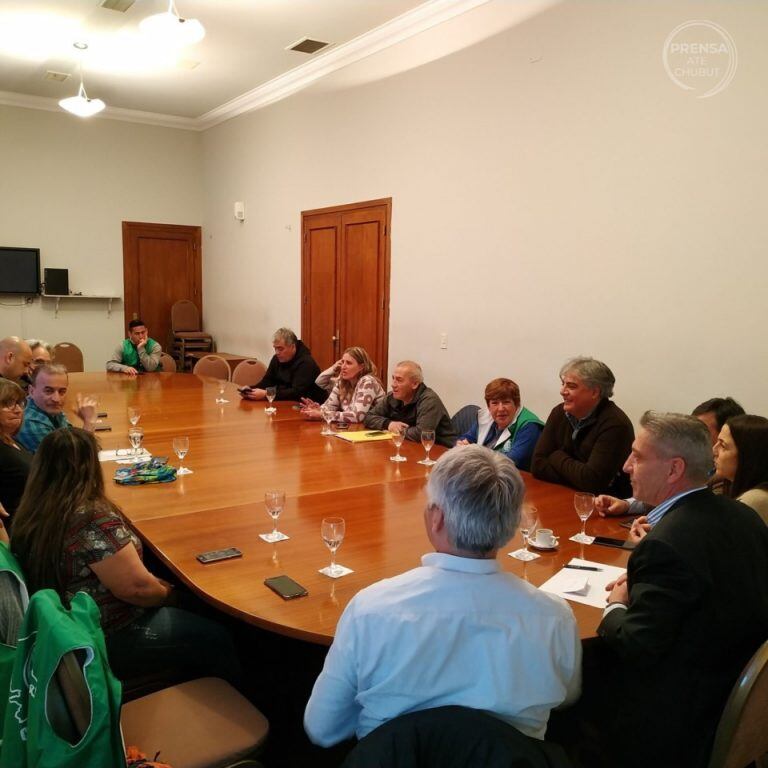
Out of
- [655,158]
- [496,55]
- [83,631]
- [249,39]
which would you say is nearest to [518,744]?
[83,631]

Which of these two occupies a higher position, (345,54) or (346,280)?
(345,54)

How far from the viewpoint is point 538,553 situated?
2244 millimetres

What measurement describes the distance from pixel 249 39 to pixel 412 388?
3872mm

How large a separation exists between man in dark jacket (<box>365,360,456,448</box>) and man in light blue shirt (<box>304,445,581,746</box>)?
278cm

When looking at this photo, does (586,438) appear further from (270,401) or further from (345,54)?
(345,54)

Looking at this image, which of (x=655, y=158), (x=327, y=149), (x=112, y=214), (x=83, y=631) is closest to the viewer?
(x=83, y=631)

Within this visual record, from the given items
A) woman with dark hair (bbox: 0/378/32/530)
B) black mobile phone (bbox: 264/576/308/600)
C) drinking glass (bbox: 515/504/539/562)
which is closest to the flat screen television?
woman with dark hair (bbox: 0/378/32/530)

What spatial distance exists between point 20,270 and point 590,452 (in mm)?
7535

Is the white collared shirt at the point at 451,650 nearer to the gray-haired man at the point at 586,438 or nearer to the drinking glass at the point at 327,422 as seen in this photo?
the gray-haired man at the point at 586,438

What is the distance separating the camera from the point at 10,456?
272cm

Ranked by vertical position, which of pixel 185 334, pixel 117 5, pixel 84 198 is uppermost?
pixel 117 5

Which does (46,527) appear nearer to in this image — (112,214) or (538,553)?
(538,553)

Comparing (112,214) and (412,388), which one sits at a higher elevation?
(112,214)

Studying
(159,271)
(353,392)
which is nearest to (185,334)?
(159,271)
